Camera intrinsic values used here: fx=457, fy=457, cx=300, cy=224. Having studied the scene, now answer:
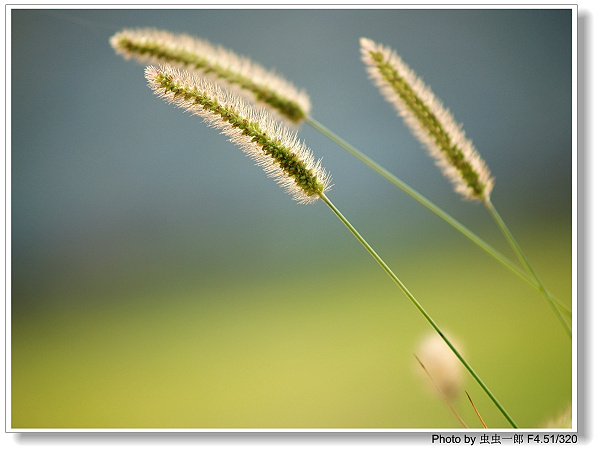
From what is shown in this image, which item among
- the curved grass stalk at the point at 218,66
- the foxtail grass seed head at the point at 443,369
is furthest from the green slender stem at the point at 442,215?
the foxtail grass seed head at the point at 443,369

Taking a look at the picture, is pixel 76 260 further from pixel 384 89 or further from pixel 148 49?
pixel 384 89

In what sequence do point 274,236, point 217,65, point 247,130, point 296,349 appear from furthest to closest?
point 274,236, point 296,349, point 217,65, point 247,130

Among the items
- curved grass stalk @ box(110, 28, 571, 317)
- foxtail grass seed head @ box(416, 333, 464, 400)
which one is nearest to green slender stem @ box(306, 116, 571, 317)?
curved grass stalk @ box(110, 28, 571, 317)

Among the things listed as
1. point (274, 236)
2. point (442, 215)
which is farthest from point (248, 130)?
point (274, 236)

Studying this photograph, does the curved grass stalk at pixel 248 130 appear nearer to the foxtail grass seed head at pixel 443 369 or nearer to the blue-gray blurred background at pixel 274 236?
the foxtail grass seed head at pixel 443 369

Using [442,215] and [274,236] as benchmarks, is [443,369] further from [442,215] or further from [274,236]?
[274,236]

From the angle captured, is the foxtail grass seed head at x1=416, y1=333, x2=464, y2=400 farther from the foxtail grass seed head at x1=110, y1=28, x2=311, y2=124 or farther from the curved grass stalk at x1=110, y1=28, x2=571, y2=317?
the foxtail grass seed head at x1=110, y1=28, x2=311, y2=124
